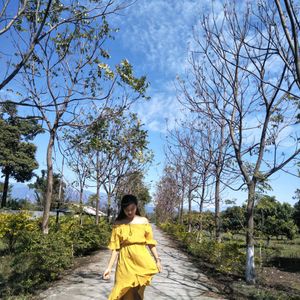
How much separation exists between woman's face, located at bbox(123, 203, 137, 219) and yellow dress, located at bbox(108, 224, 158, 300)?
12cm

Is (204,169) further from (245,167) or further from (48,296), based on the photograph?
(48,296)

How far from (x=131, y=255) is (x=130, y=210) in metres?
0.52

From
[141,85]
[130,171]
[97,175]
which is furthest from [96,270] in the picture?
[130,171]

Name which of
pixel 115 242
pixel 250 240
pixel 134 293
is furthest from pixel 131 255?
pixel 250 240

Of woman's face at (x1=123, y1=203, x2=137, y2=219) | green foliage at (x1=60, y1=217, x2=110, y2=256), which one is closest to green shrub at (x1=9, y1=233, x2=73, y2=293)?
woman's face at (x1=123, y1=203, x2=137, y2=219)

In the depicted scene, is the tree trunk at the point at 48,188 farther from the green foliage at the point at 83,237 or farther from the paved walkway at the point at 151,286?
the green foliage at the point at 83,237

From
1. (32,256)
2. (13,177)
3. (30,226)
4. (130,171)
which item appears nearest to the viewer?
(32,256)

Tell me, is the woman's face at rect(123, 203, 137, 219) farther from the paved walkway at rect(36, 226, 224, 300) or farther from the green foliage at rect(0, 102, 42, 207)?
the green foliage at rect(0, 102, 42, 207)

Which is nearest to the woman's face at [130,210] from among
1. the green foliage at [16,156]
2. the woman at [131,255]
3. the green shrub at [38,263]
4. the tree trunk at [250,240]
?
the woman at [131,255]

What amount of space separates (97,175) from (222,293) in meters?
10.6

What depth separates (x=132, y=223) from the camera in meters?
4.77

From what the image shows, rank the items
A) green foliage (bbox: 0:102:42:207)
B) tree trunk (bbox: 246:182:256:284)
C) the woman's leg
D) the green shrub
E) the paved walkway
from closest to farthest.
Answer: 1. the woman's leg
2. the paved walkway
3. the green shrub
4. tree trunk (bbox: 246:182:256:284)
5. green foliage (bbox: 0:102:42:207)

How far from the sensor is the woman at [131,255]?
4.50 metres

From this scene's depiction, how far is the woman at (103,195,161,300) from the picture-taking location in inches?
177
